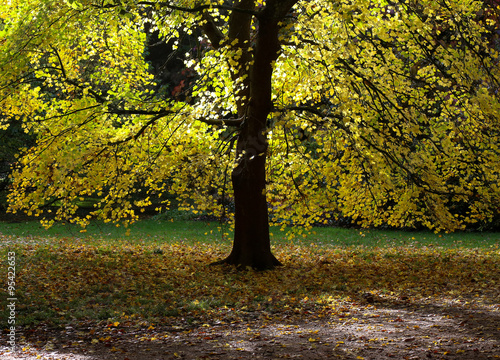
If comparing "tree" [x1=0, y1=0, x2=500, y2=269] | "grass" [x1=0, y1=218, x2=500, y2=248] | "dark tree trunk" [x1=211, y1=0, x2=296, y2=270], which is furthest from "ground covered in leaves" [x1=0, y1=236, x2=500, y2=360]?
"grass" [x1=0, y1=218, x2=500, y2=248]

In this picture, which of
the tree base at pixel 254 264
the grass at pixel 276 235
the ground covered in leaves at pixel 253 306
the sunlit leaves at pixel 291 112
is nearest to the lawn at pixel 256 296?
the ground covered in leaves at pixel 253 306

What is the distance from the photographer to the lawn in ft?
17.4

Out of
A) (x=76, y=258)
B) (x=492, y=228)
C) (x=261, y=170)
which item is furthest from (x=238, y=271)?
(x=492, y=228)

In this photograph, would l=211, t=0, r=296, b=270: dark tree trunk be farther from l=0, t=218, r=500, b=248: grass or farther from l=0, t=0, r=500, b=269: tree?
l=0, t=218, r=500, b=248: grass

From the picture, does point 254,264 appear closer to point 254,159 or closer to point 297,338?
point 254,159

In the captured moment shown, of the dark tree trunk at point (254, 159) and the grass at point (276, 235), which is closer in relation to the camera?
the dark tree trunk at point (254, 159)

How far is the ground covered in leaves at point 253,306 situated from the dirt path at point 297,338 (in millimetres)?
12

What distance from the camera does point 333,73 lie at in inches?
269

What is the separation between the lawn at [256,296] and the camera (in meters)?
5.30

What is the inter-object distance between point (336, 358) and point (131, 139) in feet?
18.1

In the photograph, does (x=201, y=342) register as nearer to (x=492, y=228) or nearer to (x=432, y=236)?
(x=432, y=236)

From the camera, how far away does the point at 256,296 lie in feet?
24.8

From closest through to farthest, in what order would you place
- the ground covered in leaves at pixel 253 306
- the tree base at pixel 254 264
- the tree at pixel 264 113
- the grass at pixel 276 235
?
the ground covered in leaves at pixel 253 306
the tree at pixel 264 113
the tree base at pixel 254 264
the grass at pixel 276 235

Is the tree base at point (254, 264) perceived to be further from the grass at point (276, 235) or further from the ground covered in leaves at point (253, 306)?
the grass at point (276, 235)
